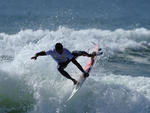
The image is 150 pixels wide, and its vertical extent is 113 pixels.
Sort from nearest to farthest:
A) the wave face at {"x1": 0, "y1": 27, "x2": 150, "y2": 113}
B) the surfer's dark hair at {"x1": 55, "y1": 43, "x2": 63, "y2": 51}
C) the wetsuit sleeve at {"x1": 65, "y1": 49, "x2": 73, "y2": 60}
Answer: the surfer's dark hair at {"x1": 55, "y1": 43, "x2": 63, "y2": 51}, the wetsuit sleeve at {"x1": 65, "y1": 49, "x2": 73, "y2": 60}, the wave face at {"x1": 0, "y1": 27, "x2": 150, "y2": 113}

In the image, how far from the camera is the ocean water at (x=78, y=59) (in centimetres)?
1499

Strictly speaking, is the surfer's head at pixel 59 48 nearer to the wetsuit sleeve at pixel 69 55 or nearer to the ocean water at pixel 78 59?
the wetsuit sleeve at pixel 69 55

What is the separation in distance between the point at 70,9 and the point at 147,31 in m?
8.06

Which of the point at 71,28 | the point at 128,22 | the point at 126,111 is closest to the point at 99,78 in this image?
the point at 126,111

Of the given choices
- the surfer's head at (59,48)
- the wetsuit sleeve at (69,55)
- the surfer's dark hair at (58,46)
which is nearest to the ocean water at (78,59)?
the wetsuit sleeve at (69,55)

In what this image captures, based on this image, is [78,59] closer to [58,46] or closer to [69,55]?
[69,55]

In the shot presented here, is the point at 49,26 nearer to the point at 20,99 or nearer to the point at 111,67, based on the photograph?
the point at 111,67

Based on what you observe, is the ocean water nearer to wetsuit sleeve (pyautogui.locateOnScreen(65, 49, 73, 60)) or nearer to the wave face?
the wave face

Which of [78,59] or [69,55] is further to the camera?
[78,59]

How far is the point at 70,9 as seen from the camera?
1388 inches

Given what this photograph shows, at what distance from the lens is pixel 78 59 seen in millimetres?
16922

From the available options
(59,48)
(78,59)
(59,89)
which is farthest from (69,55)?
(78,59)

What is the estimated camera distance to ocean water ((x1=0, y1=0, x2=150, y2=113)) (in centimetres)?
1499

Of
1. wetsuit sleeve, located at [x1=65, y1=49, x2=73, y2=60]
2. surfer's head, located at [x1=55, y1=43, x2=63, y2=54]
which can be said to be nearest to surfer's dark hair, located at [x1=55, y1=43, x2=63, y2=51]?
surfer's head, located at [x1=55, y1=43, x2=63, y2=54]
